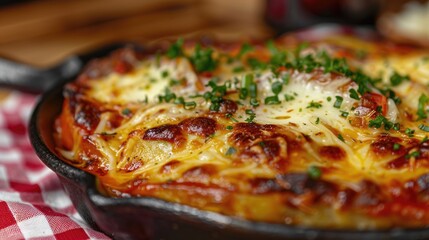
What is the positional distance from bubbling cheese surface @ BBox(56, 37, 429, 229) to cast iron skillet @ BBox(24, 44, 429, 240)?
10cm

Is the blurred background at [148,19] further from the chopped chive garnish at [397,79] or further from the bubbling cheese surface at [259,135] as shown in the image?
the chopped chive garnish at [397,79]

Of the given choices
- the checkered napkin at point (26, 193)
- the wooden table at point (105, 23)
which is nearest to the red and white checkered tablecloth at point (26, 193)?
the checkered napkin at point (26, 193)

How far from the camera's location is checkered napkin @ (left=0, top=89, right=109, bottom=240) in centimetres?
266

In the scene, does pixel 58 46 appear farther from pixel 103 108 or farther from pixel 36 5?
pixel 103 108

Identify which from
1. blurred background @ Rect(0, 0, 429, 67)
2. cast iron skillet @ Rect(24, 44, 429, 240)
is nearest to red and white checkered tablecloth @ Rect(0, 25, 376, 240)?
cast iron skillet @ Rect(24, 44, 429, 240)

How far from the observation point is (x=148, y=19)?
7266 mm

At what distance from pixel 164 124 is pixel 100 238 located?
599mm

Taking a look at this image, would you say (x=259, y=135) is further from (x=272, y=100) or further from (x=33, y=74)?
(x=33, y=74)

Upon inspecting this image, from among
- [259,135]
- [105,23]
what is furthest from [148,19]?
[259,135]

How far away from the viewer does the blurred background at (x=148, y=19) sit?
592 cm

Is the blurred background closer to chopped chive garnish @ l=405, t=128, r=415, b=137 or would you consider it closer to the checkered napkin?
the checkered napkin

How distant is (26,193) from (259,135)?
1.40 meters

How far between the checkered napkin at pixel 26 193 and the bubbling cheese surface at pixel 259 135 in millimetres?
294

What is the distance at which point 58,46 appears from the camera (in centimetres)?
638
